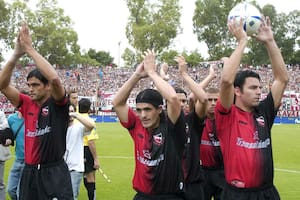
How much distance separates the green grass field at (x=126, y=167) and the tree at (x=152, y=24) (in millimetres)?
38427

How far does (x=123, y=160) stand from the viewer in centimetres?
1738

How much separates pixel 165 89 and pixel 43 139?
180 cm

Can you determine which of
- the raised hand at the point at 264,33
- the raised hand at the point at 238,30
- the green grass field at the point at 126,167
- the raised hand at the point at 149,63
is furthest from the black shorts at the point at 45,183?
the green grass field at the point at 126,167

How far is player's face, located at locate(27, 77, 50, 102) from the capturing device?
593cm

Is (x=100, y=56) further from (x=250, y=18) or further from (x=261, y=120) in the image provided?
(x=261, y=120)

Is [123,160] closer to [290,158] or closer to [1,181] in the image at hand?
[290,158]

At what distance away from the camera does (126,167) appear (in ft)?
51.4

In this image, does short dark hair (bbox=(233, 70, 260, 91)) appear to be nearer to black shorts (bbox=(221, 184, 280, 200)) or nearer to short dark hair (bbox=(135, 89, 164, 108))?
short dark hair (bbox=(135, 89, 164, 108))

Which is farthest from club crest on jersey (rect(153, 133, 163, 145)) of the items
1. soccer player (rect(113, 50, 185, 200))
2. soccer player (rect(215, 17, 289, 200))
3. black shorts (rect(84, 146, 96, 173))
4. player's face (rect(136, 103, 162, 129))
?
black shorts (rect(84, 146, 96, 173))

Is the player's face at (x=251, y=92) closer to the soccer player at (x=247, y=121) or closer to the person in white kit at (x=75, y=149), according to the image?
the soccer player at (x=247, y=121)

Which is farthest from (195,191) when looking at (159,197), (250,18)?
(250,18)

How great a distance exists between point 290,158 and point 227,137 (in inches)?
530

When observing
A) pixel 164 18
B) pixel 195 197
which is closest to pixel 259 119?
pixel 195 197

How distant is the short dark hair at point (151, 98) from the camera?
5203 mm
